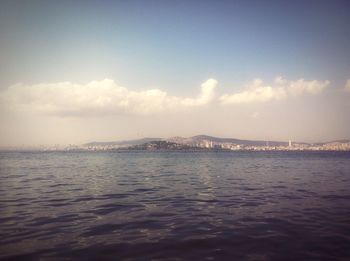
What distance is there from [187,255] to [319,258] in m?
4.46

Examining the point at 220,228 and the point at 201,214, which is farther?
the point at 201,214

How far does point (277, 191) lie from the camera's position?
81.4 feet

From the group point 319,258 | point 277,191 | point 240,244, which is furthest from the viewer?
point 277,191

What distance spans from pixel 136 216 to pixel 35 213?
5891 mm

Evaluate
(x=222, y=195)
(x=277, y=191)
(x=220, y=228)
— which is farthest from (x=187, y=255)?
Answer: (x=277, y=191)

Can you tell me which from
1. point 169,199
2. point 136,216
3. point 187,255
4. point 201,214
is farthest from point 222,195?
point 187,255

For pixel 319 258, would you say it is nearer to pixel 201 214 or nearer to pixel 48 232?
pixel 201 214

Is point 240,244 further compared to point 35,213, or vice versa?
point 35,213

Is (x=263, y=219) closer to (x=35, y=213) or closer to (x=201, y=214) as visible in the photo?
(x=201, y=214)

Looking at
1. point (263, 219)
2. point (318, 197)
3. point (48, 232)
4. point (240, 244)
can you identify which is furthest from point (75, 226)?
point (318, 197)

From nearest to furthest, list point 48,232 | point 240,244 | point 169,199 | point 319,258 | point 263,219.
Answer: point 319,258 < point 240,244 < point 48,232 < point 263,219 < point 169,199

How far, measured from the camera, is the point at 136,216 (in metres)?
15.3

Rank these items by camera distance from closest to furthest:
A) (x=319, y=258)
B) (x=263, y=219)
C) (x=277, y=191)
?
(x=319, y=258), (x=263, y=219), (x=277, y=191)

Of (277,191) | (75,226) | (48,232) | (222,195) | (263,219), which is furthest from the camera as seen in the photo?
(277,191)
